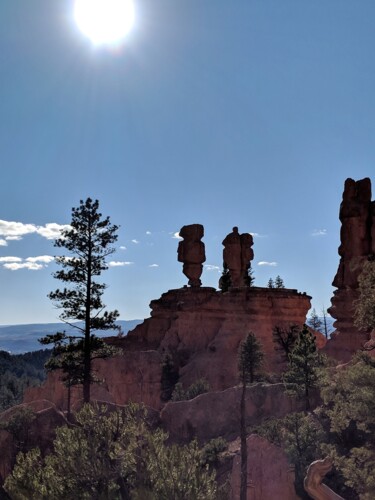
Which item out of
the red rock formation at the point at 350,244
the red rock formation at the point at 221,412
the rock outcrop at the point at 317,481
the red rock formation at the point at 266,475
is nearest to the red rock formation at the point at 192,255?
the red rock formation at the point at 350,244

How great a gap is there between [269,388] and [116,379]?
819 inches

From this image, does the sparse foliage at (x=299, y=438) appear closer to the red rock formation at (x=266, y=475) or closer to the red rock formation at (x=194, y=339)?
the red rock formation at (x=266, y=475)

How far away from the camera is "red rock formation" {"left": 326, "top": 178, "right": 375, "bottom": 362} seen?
45.1 metres

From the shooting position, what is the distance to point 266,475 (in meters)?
23.8

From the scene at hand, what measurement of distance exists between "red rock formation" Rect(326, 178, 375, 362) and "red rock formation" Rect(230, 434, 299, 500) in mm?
21437

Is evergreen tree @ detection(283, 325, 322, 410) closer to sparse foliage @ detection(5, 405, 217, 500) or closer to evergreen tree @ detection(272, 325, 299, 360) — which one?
sparse foliage @ detection(5, 405, 217, 500)

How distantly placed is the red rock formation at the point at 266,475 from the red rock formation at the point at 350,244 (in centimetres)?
2144

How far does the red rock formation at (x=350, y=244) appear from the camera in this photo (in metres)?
45.1

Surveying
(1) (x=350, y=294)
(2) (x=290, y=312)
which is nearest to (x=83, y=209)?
(1) (x=350, y=294)

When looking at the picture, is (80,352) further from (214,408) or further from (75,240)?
(214,408)

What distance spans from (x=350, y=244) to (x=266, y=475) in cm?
2938

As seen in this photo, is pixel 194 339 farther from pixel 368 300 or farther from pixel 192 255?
pixel 368 300

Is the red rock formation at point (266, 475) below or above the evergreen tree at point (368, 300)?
below

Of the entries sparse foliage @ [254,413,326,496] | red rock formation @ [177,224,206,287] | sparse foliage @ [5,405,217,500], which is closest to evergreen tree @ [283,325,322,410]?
sparse foliage @ [254,413,326,496]
